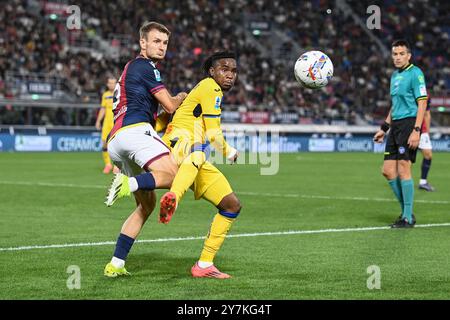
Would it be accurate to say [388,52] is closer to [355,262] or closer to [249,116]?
[249,116]

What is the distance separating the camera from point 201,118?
25.2 feet

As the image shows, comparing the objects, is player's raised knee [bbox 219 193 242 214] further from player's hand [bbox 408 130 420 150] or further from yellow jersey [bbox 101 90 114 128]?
yellow jersey [bbox 101 90 114 128]

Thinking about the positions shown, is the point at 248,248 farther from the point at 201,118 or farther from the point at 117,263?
the point at 117,263

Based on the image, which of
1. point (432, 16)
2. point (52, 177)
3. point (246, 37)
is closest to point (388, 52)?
point (432, 16)

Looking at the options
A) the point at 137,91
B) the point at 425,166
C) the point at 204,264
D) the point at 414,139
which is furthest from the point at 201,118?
the point at 425,166

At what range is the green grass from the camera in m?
6.70

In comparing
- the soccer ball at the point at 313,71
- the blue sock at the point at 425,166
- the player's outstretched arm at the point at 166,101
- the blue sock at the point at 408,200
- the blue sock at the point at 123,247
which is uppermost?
the soccer ball at the point at 313,71

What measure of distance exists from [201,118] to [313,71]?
1724mm

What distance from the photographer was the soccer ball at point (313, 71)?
878 cm

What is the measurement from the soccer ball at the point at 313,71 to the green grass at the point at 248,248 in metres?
1.85

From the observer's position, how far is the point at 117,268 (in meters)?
7.23

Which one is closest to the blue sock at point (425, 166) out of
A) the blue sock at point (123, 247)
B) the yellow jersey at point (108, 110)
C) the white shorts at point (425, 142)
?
the white shorts at point (425, 142)

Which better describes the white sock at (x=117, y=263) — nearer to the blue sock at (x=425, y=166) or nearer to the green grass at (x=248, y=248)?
the green grass at (x=248, y=248)

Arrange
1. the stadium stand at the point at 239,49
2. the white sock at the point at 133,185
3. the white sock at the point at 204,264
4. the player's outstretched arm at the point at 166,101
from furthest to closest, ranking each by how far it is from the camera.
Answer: the stadium stand at the point at 239,49, the white sock at the point at 204,264, the player's outstretched arm at the point at 166,101, the white sock at the point at 133,185
